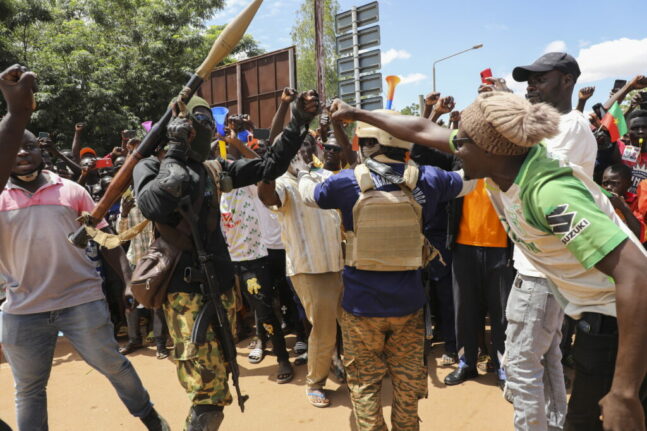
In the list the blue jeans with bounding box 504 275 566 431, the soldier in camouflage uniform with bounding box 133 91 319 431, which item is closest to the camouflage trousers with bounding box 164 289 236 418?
the soldier in camouflage uniform with bounding box 133 91 319 431

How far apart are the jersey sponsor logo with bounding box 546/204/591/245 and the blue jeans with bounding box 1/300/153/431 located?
274cm

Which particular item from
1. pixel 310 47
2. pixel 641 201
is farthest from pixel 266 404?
pixel 310 47

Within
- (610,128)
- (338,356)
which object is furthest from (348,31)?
(338,356)

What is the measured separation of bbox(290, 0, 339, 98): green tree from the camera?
26.8m

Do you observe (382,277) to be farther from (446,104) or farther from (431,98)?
(431,98)

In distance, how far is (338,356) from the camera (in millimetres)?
4578

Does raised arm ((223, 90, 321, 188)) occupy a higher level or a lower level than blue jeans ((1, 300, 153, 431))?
higher

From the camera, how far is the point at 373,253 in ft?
8.98

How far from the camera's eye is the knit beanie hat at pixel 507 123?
1.69 metres

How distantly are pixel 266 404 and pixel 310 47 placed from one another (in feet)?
89.8

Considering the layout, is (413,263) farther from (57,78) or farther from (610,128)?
(57,78)

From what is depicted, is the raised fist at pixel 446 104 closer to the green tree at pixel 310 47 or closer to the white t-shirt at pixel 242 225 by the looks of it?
the white t-shirt at pixel 242 225

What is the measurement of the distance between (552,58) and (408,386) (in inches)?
91.4

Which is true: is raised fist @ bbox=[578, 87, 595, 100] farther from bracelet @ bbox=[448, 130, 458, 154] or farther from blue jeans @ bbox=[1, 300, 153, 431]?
blue jeans @ bbox=[1, 300, 153, 431]
